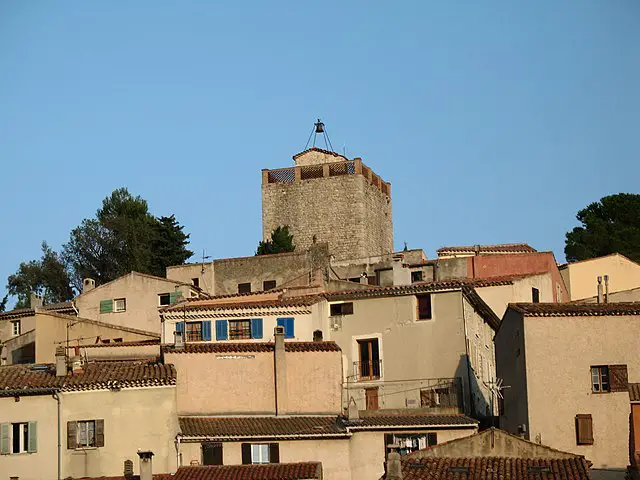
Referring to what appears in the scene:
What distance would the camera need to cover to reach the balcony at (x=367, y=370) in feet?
186

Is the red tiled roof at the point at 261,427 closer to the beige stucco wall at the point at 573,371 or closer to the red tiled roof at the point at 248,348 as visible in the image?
the red tiled roof at the point at 248,348

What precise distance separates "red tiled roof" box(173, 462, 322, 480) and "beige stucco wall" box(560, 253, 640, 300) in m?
31.5

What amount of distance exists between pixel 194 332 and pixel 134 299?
46.2 feet

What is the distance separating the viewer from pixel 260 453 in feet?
159

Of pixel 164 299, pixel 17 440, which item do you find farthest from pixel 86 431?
pixel 164 299

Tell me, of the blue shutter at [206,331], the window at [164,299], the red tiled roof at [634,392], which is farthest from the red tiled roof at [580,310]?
the window at [164,299]

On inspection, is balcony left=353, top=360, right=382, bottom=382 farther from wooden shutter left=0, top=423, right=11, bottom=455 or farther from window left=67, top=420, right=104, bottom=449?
wooden shutter left=0, top=423, right=11, bottom=455

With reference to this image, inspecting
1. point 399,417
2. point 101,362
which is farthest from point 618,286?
point 101,362

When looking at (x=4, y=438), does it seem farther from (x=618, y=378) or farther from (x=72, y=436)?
(x=618, y=378)

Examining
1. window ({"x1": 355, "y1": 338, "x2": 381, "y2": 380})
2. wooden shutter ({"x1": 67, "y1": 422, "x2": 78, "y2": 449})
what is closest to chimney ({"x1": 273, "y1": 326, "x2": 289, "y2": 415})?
window ({"x1": 355, "y1": 338, "x2": 381, "y2": 380})

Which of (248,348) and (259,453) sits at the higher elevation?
(248,348)

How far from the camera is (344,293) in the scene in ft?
193

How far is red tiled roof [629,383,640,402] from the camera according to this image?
152 ft

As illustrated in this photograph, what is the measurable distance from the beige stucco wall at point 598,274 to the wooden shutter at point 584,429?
27.2m
